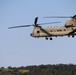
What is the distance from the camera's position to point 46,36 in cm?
14162

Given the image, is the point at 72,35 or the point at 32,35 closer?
the point at 72,35

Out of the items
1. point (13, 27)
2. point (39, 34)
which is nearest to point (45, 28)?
point (39, 34)

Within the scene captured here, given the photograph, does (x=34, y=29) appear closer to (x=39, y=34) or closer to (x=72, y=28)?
(x=39, y=34)

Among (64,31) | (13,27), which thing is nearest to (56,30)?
(64,31)

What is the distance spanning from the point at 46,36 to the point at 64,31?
6.69 m

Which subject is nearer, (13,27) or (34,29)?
(13,27)

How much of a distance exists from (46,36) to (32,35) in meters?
5.88

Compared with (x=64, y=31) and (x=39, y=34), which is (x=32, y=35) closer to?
(x=39, y=34)

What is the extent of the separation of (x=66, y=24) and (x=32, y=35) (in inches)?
568

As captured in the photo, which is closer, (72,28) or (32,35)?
(72,28)

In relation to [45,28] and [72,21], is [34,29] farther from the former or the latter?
[72,21]

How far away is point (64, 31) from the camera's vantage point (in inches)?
5423

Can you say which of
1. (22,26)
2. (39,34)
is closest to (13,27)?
(22,26)

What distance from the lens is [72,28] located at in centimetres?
13662
